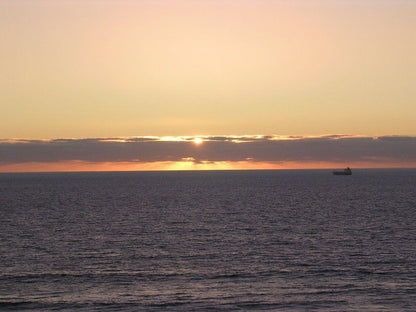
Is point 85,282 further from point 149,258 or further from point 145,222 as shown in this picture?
point 145,222

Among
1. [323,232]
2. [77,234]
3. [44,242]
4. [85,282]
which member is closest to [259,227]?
[323,232]

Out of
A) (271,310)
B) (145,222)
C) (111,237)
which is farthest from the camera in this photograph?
(145,222)

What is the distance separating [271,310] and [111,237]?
127 feet

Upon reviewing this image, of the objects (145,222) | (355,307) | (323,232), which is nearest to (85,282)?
(355,307)

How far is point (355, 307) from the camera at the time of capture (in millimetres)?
39688

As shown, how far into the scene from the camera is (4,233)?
78.6m

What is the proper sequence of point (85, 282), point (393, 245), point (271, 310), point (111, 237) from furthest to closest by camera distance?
point (111, 237) → point (393, 245) → point (85, 282) → point (271, 310)

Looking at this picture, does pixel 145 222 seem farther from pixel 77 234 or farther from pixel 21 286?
pixel 21 286

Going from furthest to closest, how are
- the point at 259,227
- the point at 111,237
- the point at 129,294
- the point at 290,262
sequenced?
the point at 259,227, the point at 111,237, the point at 290,262, the point at 129,294

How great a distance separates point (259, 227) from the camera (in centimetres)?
8519

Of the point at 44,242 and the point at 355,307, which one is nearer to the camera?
the point at 355,307

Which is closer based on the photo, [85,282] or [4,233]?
[85,282]

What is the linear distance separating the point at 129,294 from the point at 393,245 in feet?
110

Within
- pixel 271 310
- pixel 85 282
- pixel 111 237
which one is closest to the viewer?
pixel 271 310
